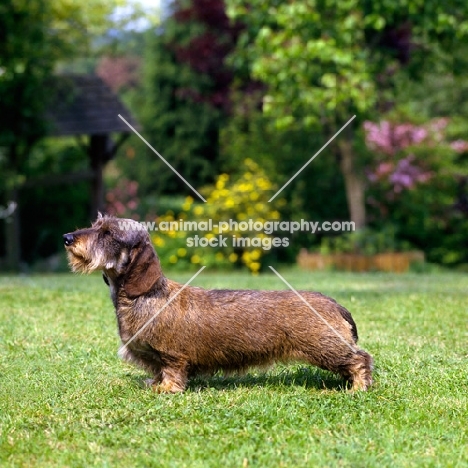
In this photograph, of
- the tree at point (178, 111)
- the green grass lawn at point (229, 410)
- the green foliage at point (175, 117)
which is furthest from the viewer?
the green foliage at point (175, 117)

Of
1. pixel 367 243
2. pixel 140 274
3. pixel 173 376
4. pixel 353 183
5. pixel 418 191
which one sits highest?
pixel 353 183

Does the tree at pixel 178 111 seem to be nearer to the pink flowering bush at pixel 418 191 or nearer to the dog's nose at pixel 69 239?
the pink flowering bush at pixel 418 191

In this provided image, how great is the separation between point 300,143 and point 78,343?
12.6m

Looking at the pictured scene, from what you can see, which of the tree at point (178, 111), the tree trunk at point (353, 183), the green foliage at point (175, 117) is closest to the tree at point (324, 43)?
the tree trunk at point (353, 183)

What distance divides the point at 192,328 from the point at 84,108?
1350 centimetres

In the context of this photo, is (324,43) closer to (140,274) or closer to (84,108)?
(84,108)

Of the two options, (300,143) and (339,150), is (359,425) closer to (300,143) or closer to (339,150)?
(339,150)

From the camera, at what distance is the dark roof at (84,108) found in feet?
57.7

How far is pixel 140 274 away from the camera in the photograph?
551 centimetres

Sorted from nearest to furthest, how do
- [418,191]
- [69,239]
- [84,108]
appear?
[69,239] → [418,191] → [84,108]

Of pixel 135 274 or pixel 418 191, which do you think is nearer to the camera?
pixel 135 274

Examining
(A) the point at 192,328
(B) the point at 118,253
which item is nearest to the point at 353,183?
(A) the point at 192,328

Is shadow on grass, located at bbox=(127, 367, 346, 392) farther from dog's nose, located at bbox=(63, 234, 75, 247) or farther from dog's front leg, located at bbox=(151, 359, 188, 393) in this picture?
dog's nose, located at bbox=(63, 234, 75, 247)

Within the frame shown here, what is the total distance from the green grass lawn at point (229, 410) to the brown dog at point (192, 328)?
19 centimetres
